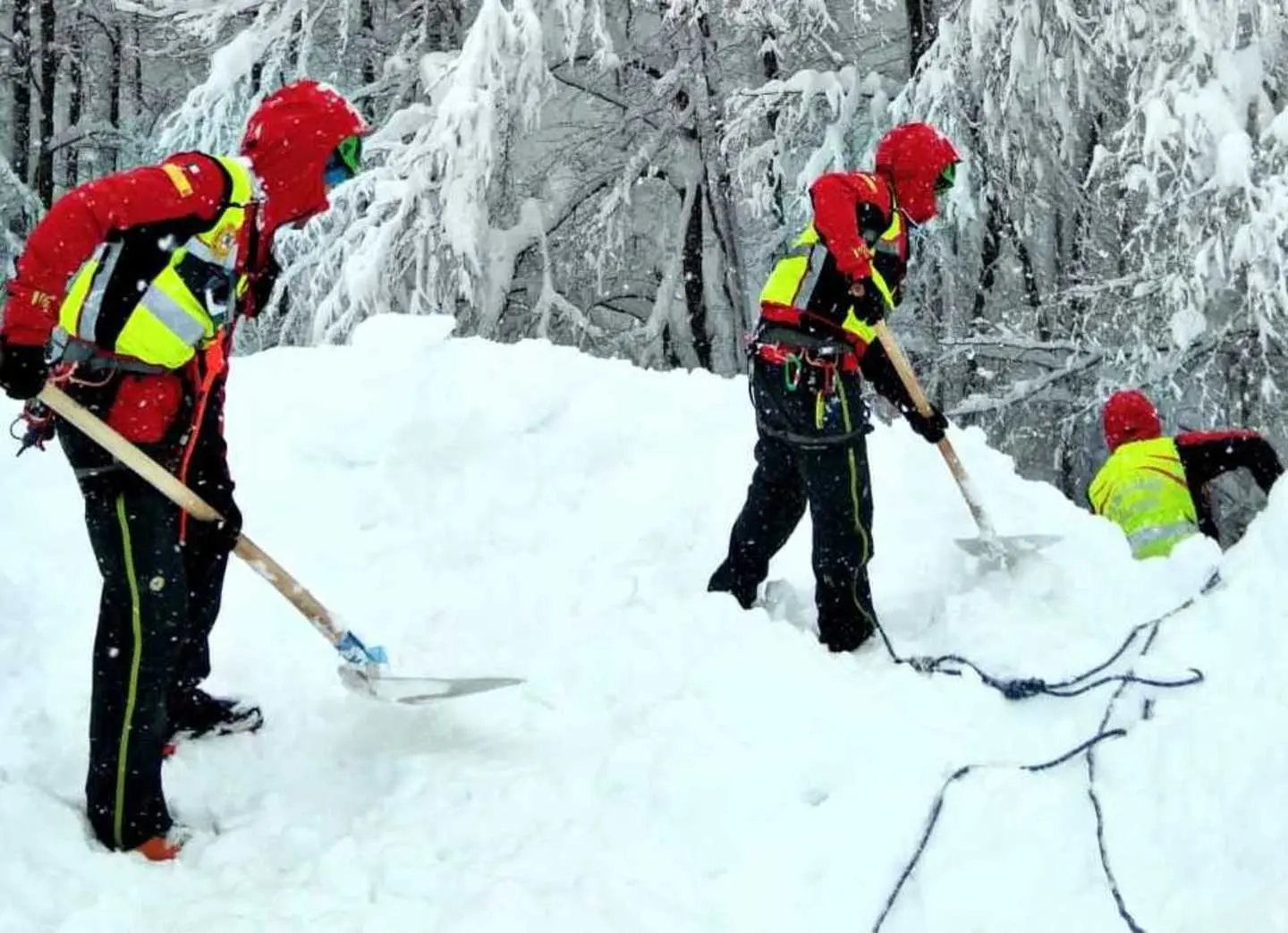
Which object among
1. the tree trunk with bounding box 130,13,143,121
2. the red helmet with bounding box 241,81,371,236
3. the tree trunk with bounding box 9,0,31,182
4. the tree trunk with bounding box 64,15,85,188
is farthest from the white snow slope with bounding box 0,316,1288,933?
the tree trunk with bounding box 130,13,143,121

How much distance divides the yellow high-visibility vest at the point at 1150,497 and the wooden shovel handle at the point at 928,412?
73 centimetres

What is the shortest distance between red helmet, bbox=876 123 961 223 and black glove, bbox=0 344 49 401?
2.64m

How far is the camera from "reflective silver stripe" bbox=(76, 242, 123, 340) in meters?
2.48

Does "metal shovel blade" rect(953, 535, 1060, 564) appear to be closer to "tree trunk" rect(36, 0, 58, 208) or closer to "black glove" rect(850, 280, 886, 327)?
"black glove" rect(850, 280, 886, 327)

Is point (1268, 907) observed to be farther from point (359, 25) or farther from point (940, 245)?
point (359, 25)

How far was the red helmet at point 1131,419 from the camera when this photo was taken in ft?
18.0

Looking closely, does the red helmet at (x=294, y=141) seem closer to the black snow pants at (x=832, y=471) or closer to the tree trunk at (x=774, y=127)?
the black snow pants at (x=832, y=471)

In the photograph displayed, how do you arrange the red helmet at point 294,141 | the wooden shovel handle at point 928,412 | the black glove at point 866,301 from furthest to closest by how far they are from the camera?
the wooden shovel handle at point 928,412 < the black glove at point 866,301 < the red helmet at point 294,141

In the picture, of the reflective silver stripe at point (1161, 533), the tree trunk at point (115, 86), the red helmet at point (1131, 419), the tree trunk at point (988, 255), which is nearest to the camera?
the reflective silver stripe at point (1161, 533)

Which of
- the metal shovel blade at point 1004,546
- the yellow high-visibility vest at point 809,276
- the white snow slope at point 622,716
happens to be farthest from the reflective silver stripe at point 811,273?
the metal shovel blade at point 1004,546

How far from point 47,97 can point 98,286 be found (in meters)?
14.2

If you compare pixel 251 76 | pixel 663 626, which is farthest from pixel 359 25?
pixel 663 626

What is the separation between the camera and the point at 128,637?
101 inches

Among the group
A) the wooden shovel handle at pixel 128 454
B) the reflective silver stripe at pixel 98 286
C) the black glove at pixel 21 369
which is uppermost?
the reflective silver stripe at pixel 98 286
